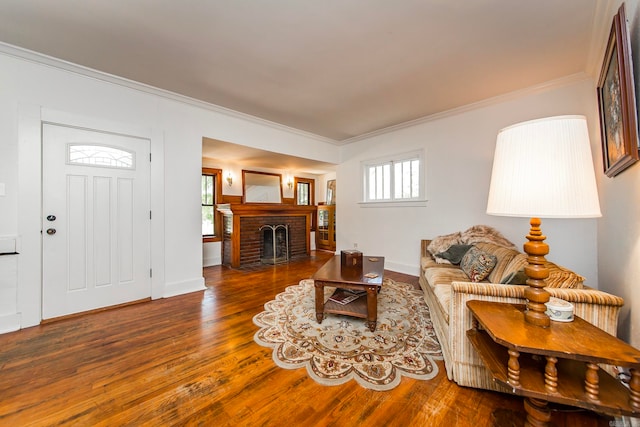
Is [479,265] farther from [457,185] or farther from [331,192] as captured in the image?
[331,192]

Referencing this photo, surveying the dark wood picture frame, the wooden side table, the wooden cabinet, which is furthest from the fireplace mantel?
the dark wood picture frame

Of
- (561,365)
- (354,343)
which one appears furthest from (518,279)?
(354,343)

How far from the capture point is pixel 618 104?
1384 mm

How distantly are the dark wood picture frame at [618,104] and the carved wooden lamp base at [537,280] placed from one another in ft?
2.10

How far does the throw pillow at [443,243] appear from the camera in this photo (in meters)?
3.22

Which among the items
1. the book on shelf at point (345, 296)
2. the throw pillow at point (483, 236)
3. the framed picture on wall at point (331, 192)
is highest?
the framed picture on wall at point (331, 192)

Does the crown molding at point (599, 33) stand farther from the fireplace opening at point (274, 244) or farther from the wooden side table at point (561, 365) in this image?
the fireplace opening at point (274, 244)

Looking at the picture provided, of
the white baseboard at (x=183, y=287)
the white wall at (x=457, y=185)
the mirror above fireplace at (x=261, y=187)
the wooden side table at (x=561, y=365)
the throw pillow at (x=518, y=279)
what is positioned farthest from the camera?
the mirror above fireplace at (x=261, y=187)

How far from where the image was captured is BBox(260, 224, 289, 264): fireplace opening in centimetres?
521

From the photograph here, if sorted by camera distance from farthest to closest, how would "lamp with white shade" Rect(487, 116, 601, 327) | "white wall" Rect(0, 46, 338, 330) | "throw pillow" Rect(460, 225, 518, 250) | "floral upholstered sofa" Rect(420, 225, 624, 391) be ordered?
1. "throw pillow" Rect(460, 225, 518, 250)
2. "white wall" Rect(0, 46, 338, 330)
3. "floral upholstered sofa" Rect(420, 225, 624, 391)
4. "lamp with white shade" Rect(487, 116, 601, 327)

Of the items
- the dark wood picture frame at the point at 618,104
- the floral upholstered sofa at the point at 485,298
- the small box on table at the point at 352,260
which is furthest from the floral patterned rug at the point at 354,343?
the dark wood picture frame at the point at 618,104

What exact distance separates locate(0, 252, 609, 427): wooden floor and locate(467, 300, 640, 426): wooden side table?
0.39 metres

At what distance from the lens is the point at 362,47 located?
2223mm

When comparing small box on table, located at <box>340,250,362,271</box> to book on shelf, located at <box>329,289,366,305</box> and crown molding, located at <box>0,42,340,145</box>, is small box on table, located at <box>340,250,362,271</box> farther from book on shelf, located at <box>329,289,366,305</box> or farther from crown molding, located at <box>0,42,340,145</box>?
crown molding, located at <box>0,42,340,145</box>
